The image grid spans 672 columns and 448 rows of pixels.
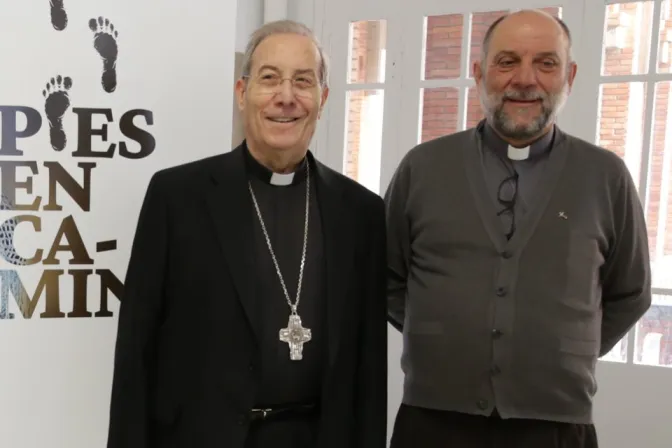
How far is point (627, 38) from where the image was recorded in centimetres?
237

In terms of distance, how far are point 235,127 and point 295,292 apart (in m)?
1.52

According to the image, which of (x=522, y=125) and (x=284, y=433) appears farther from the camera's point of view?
(x=522, y=125)

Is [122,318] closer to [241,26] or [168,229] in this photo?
[168,229]

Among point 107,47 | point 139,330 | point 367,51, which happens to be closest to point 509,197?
point 139,330

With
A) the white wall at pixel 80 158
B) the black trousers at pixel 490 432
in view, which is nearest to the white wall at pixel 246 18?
the white wall at pixel 80 158

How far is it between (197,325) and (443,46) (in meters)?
1.79

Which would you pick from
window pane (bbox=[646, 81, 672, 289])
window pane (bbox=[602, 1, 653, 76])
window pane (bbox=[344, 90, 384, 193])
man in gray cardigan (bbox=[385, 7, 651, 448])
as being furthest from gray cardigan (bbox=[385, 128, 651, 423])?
window pane (bbox=[344, 90, 384, 193])

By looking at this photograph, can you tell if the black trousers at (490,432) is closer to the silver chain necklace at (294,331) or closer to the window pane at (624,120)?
the silver chain necklace at (294,331)

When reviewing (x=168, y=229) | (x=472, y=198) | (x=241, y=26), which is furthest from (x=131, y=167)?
(x=241, y=26)

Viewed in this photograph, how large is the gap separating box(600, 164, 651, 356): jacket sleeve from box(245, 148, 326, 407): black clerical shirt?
0.75 meters

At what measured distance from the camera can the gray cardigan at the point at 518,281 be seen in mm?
1513

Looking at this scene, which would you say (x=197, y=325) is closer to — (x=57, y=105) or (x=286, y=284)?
(x=286, y=284)

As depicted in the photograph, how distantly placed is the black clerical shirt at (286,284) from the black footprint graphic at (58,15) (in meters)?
0.62

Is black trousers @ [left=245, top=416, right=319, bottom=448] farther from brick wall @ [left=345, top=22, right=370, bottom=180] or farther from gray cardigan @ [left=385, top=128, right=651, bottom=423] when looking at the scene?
brick wall @ [left=345, top=22, right=370, bottom=180]
